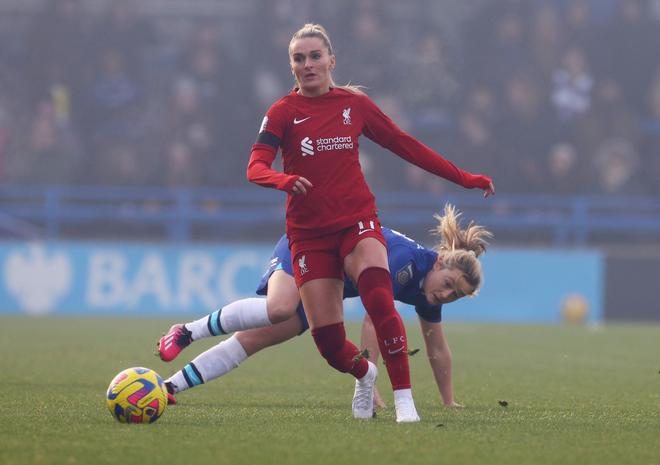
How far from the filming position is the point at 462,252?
6.38m

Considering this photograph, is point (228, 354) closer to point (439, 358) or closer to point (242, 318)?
point (242, 318)

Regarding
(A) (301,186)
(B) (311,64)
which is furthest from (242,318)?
(B) (311,64)

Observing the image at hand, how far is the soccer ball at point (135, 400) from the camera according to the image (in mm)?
5699

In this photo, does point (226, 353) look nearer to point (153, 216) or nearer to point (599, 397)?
point (599, 397)

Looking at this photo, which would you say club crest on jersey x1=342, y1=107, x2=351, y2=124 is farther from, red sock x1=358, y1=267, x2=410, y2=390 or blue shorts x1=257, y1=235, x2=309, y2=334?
blue shorts x1=257, y1=235, x2=309, y2=334

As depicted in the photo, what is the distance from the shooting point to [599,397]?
24.7 ft

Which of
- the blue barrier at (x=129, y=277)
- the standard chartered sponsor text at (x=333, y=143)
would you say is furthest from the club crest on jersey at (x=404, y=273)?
the blue barrier at (x=129, y=277)

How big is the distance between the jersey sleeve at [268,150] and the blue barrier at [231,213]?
11.6 m

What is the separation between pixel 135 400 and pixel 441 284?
169 centimetres

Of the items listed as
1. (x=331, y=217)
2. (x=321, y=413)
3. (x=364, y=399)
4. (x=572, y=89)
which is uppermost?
(x=572, y=89)

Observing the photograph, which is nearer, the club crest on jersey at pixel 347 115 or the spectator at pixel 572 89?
the club crest on jersey at pixel 347 115

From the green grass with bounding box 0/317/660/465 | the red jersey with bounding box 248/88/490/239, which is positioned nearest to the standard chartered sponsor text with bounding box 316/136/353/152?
the red jersey with bounding box 248/88/490/239

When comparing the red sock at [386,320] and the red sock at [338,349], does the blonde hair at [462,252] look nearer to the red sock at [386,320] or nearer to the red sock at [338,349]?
the red sock at [386,320]

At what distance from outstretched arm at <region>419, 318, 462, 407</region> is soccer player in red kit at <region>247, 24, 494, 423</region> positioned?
31.6 inches
